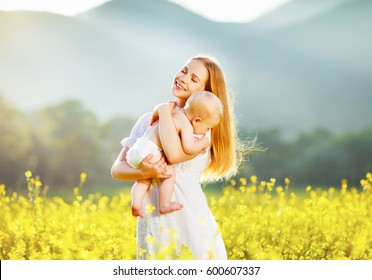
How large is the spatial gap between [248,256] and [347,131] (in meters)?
8.26

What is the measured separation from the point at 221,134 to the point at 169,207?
46cm

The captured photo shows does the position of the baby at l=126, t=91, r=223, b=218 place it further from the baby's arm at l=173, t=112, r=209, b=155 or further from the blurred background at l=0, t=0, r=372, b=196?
the blurred background at l=0, t=0, r=372, b=196

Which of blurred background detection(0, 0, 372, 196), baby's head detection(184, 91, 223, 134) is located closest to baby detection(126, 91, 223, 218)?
baby's head detection(184, 91, 223, 134)

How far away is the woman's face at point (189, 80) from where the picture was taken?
3107 millimetres

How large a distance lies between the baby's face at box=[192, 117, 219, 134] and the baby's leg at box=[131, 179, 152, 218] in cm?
33

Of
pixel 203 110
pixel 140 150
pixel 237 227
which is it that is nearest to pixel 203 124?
pixel 203 110

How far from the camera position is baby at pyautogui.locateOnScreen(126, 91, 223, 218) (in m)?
2.98

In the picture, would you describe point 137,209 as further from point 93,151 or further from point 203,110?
point 93,151

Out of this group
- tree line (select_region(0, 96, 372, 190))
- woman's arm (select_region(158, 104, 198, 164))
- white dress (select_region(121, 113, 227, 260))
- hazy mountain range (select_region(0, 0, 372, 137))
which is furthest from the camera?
hazy mountain range (select_region(0, 0, 372, 137))

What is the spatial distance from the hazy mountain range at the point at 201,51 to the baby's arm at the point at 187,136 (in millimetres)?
8218

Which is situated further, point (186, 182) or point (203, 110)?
point (186, 182)

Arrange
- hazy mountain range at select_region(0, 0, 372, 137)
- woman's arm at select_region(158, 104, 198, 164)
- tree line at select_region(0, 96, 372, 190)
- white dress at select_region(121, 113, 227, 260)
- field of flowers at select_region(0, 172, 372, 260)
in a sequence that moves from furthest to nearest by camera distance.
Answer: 1. hazy mountain range at select_region(0, 0, 372, 137)
2. tree line at select_region(0, 96, 372, 190)
3. field of flowers at select_region(0, 172, 372, 260)
4. white dress at select_region(121, 113, 227, 260)
5. woman's arm at select_region(158, 104, 198, 164)

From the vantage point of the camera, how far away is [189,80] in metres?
3.12
